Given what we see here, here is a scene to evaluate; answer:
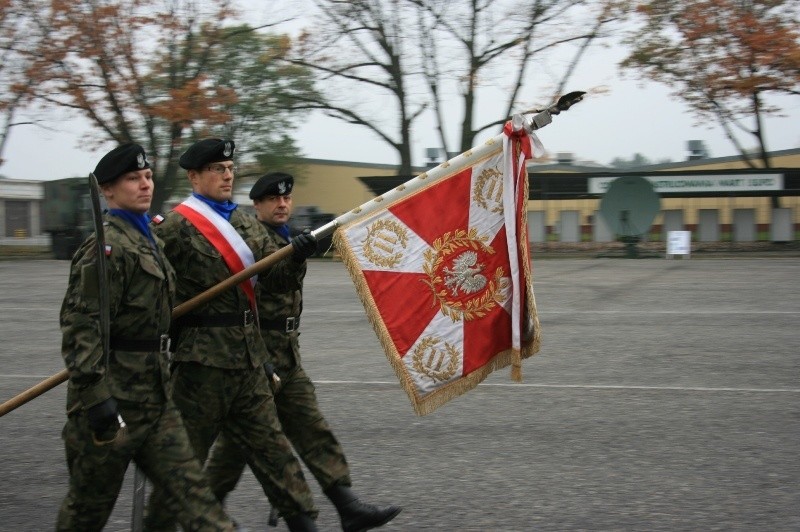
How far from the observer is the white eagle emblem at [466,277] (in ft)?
17.4

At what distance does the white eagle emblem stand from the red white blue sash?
0.97 m

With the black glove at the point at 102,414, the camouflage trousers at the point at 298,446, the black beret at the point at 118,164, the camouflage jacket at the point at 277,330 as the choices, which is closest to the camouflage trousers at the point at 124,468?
the black glove at the point at 102,414

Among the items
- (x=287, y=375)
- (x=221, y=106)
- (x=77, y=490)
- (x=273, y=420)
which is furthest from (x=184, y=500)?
(x=221, y=106)

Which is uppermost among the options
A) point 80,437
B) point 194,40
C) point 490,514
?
point 194,40

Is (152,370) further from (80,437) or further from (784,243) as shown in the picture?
(784,243)

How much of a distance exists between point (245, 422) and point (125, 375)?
2.71ft

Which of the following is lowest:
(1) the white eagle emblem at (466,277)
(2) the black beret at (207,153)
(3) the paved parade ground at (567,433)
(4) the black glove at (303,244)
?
(3) the paved parade ground at (567,433)

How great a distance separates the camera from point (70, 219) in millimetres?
36656

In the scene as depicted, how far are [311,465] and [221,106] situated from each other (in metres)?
27.2

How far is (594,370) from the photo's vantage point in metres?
10.0

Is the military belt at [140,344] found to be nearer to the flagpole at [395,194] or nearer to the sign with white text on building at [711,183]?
the flagpole at [395,194]

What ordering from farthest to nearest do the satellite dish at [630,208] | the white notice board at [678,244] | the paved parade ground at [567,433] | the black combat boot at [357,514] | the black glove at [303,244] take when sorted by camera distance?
the satellite dish at [630,208]
the white notice board at [678,244]
the paved parade ground at [567,433]
the black combat boot at [357,514]
the black glove at [303,244]

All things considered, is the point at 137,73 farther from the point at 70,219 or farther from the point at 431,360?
the point at 431,360

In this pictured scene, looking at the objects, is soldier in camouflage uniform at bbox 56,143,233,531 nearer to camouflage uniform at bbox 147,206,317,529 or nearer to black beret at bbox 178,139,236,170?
camouflage uniform at bbox 147,206,317,529
